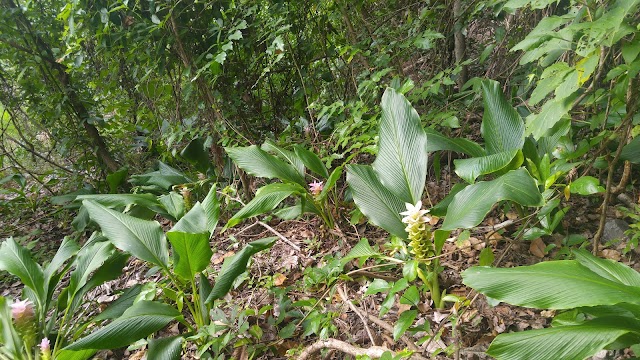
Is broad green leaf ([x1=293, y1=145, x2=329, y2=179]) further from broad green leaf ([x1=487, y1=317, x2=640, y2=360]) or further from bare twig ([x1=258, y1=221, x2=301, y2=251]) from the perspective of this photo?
broad green leaf ([x1=487, y1=317, x2=640, y2=360])

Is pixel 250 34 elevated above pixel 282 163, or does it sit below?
above

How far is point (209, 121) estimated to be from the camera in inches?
108

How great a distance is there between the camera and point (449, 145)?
66.3 inches

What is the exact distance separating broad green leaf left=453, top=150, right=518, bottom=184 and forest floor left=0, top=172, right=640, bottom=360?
0.27 meters

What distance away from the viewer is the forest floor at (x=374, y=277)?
1406mm

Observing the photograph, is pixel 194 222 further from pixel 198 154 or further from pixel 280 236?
pixel 198 154

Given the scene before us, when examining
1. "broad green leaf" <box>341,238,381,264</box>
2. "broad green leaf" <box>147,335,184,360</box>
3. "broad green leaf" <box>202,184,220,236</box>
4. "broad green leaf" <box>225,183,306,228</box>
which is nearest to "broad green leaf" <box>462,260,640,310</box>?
"broad green leaf" <box>341,238,381,264</box>

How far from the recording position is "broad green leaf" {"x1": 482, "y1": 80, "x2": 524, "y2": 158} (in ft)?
5.33

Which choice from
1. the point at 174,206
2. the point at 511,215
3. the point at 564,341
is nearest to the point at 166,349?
the point at 174,206

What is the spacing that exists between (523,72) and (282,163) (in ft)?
5.03

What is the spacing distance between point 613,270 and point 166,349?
1.57 meters

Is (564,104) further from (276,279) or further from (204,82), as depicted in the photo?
(204,82)

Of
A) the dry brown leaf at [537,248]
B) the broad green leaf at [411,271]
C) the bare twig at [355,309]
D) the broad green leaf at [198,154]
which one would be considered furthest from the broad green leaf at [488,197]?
the broad green leaf at [198,154]

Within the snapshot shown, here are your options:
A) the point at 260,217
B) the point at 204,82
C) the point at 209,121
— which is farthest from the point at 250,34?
the point at 260,217
